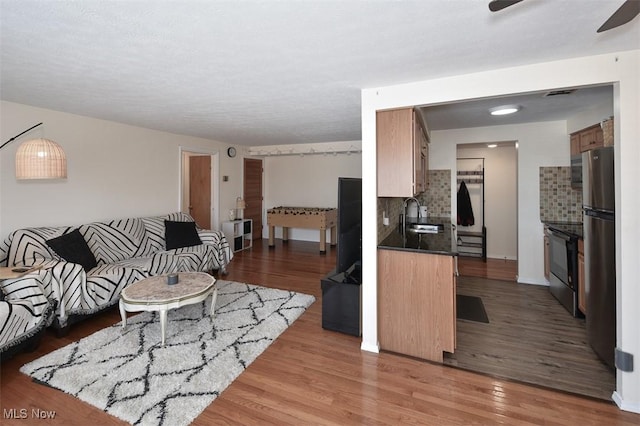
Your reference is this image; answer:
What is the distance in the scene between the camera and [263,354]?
2467 mm

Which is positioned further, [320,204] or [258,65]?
[320,204]

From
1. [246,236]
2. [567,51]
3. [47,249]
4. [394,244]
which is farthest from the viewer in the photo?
[246,236]

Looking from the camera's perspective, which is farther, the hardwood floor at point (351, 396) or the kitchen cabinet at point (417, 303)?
the kitchen cabinet at point (417, 303)

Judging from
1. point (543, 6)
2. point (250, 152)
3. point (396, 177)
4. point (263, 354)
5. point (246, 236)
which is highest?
point (250, 152)

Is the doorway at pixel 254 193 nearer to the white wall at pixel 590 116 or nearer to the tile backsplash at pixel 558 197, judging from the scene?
the tile backsplash at pixel 558 197

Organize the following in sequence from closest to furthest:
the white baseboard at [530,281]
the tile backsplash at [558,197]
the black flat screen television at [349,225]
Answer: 1. the black flat screen television at [349,225]
2. the tile backsplash at [558,197]
3. the white baseboard at [530,281]

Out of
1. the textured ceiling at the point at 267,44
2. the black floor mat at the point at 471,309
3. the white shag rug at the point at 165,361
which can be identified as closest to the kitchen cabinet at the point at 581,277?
the black floor mat at the point at 471,309

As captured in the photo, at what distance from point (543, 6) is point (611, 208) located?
1562mm

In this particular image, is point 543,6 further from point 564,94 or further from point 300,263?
point 300,263

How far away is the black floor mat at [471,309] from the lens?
10.4 feet

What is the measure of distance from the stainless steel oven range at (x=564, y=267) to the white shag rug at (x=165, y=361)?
116 inches

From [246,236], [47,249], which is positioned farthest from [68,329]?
[246,236]

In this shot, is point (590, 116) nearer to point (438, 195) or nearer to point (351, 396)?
point (438, 195)

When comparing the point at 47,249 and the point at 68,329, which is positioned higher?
the point at 47,249
